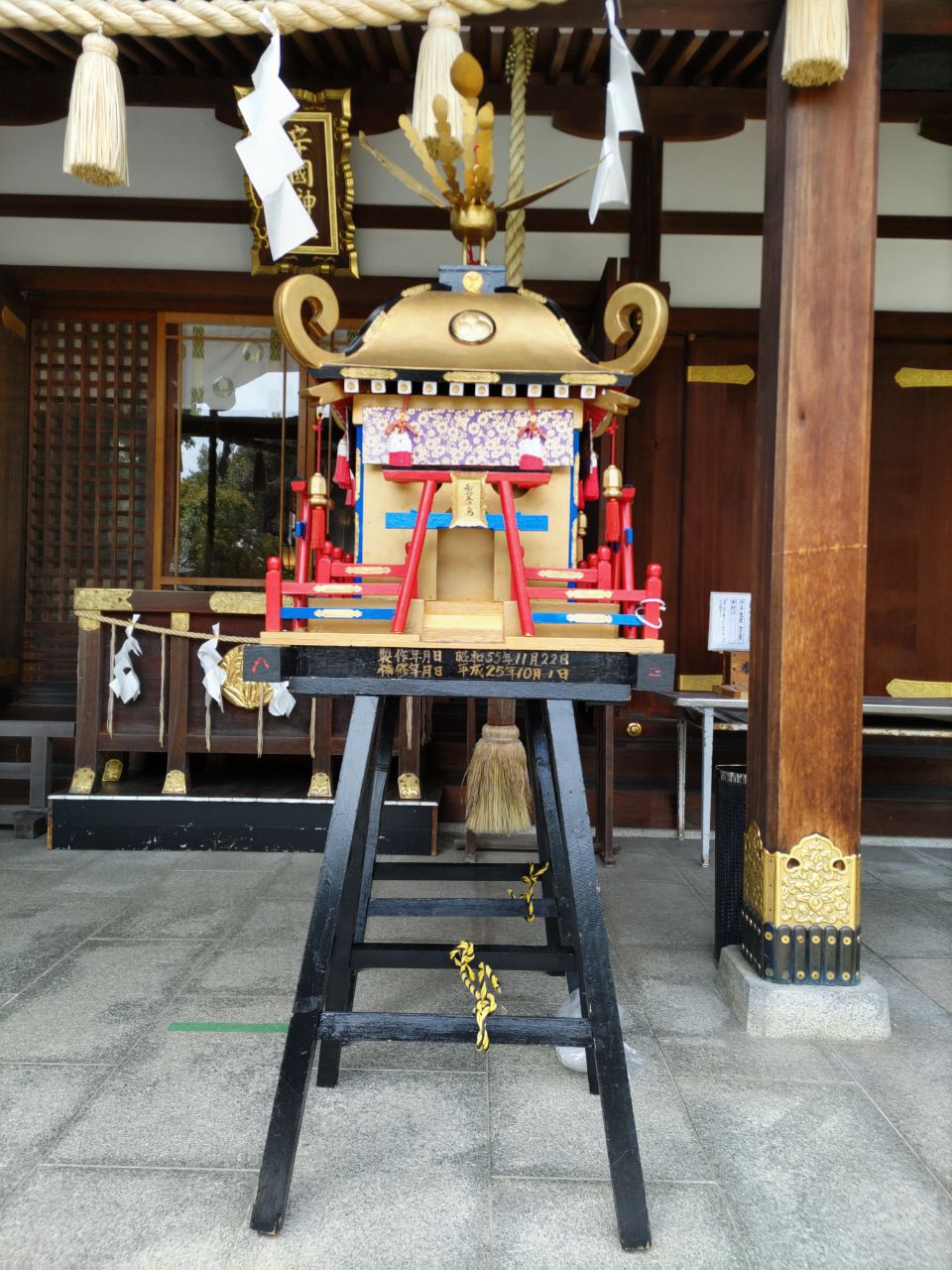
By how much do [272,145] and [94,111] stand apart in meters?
0.61

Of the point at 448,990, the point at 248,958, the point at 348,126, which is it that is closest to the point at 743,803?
the point at 448,990

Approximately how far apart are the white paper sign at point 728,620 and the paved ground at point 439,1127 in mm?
1992

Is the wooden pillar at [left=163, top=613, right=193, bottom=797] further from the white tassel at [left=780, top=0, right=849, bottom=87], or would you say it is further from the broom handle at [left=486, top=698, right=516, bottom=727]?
the white tassel at [left=780, top=0, right=849, bottom=87]

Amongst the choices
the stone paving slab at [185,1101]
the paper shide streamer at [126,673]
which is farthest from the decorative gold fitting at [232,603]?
the stone paving slab at [185,1101]

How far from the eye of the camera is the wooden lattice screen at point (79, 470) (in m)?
5.76

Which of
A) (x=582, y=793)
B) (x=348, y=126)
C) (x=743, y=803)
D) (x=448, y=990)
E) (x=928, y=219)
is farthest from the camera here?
(x=928, y=219)

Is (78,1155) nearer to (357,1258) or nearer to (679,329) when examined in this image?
(357,1258)

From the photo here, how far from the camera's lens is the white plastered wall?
5418 millimetres

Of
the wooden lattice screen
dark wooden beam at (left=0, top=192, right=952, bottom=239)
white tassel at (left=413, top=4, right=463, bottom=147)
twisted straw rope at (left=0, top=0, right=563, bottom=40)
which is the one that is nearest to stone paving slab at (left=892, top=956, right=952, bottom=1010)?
white tassel at (left=413, top=4, right=463, bottom=147)

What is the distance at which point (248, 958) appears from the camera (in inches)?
128

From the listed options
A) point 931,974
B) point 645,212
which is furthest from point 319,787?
point 645,212

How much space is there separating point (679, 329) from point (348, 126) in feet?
7.54

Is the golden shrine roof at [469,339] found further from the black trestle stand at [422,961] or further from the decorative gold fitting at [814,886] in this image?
the decorative gold fitting at [814,886]

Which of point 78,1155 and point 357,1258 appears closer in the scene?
point 357,1258
